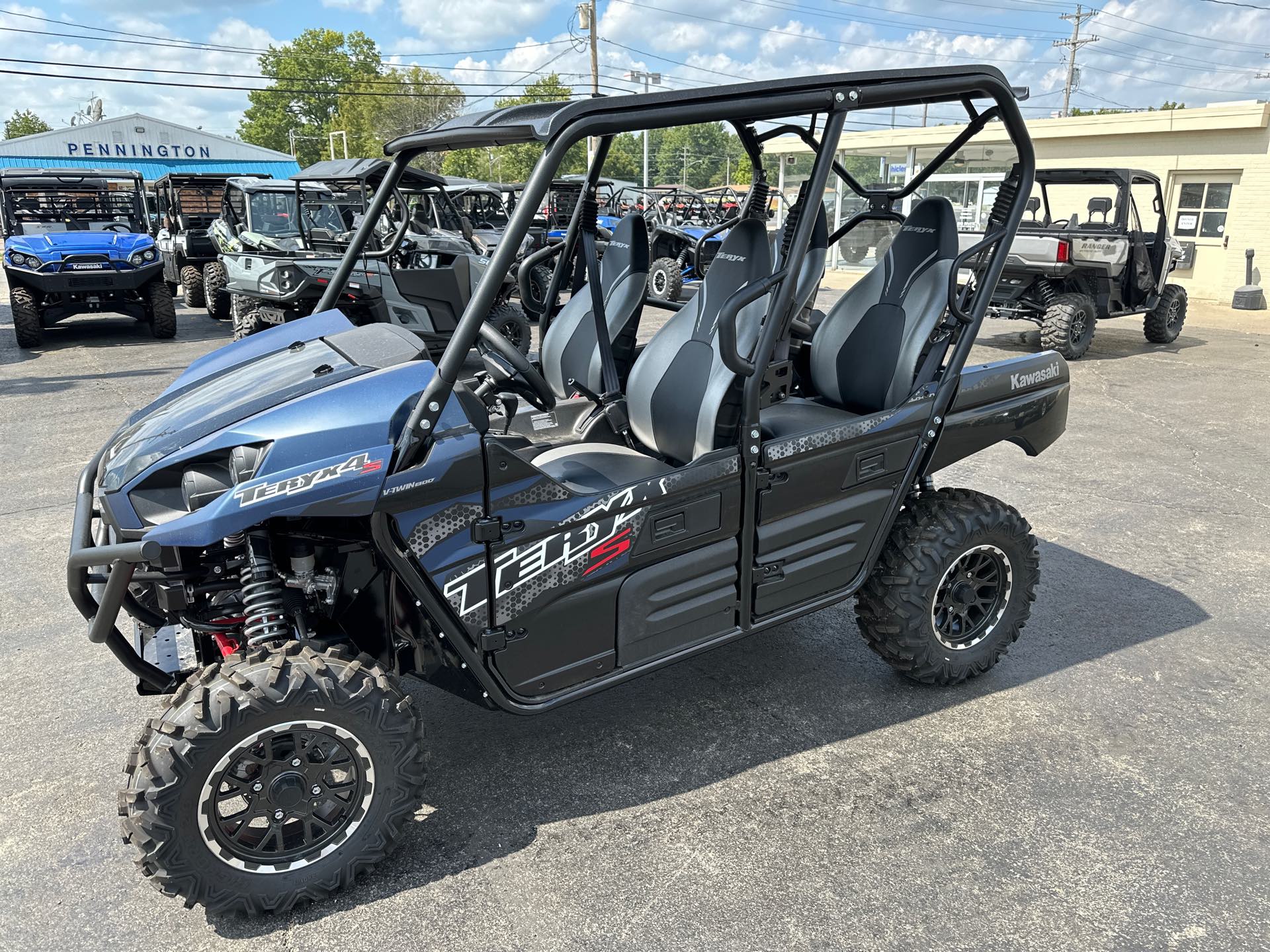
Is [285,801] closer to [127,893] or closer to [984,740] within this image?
[127,893]

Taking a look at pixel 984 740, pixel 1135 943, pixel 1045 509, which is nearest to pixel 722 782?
pixel 984 740

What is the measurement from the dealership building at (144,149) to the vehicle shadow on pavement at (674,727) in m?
53.2

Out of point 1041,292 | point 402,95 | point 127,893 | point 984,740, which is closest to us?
point 127,893

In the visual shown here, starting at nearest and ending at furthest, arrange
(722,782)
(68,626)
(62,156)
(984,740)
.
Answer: (722,782) → (984,740) → (68,626) → (62,156)

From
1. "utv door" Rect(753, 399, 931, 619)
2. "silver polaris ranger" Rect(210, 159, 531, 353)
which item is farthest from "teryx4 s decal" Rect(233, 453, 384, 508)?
"silver polaris ranger" Rect(210, 159, 531, 353)

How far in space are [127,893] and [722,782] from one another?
1.74 metres

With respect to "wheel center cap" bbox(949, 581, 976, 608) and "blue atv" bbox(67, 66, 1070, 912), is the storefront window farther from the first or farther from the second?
"wheel center cap" bbox(949, 581, 976, 608)

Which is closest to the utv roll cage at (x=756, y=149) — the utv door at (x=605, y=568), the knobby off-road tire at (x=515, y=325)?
the utv door at (x=605, y=568)

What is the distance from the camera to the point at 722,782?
2.99 m

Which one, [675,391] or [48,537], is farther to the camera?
[48,537]

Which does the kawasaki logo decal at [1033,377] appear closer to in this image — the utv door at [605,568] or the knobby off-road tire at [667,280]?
the utv door at [605,568]

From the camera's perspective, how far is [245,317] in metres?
10.2

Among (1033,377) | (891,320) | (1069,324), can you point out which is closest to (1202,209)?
(1069,324)

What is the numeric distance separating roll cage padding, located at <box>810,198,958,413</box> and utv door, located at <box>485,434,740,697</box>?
0.89 metres
